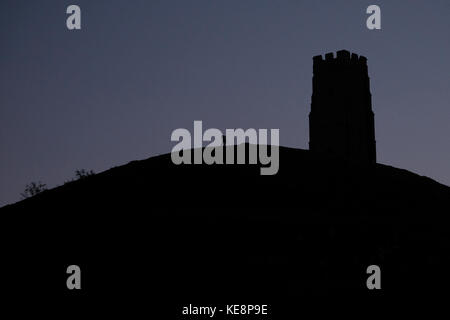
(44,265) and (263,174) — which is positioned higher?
(263,174)

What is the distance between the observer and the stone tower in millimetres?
36625

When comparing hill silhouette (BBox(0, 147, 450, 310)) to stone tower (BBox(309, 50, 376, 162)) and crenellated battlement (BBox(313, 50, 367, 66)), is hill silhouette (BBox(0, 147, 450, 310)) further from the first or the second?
crenellated battlement (BBox(313, 50, 367, 66))

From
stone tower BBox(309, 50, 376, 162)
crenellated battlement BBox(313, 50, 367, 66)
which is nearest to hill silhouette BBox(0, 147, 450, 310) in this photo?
stone tower BBox(309, 50, 376, 162)

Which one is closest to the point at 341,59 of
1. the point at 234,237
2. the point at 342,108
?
the point at 342,108

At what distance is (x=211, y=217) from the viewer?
9.84 meters

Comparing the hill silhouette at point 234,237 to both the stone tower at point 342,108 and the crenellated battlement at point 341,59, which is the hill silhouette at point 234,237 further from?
the crenellated battlement at point 341,59

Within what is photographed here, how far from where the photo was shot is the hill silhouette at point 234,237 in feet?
29.6

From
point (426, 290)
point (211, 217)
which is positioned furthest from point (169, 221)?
point (426, 290)

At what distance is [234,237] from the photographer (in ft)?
30.9

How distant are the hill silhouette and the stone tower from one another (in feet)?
83.5
